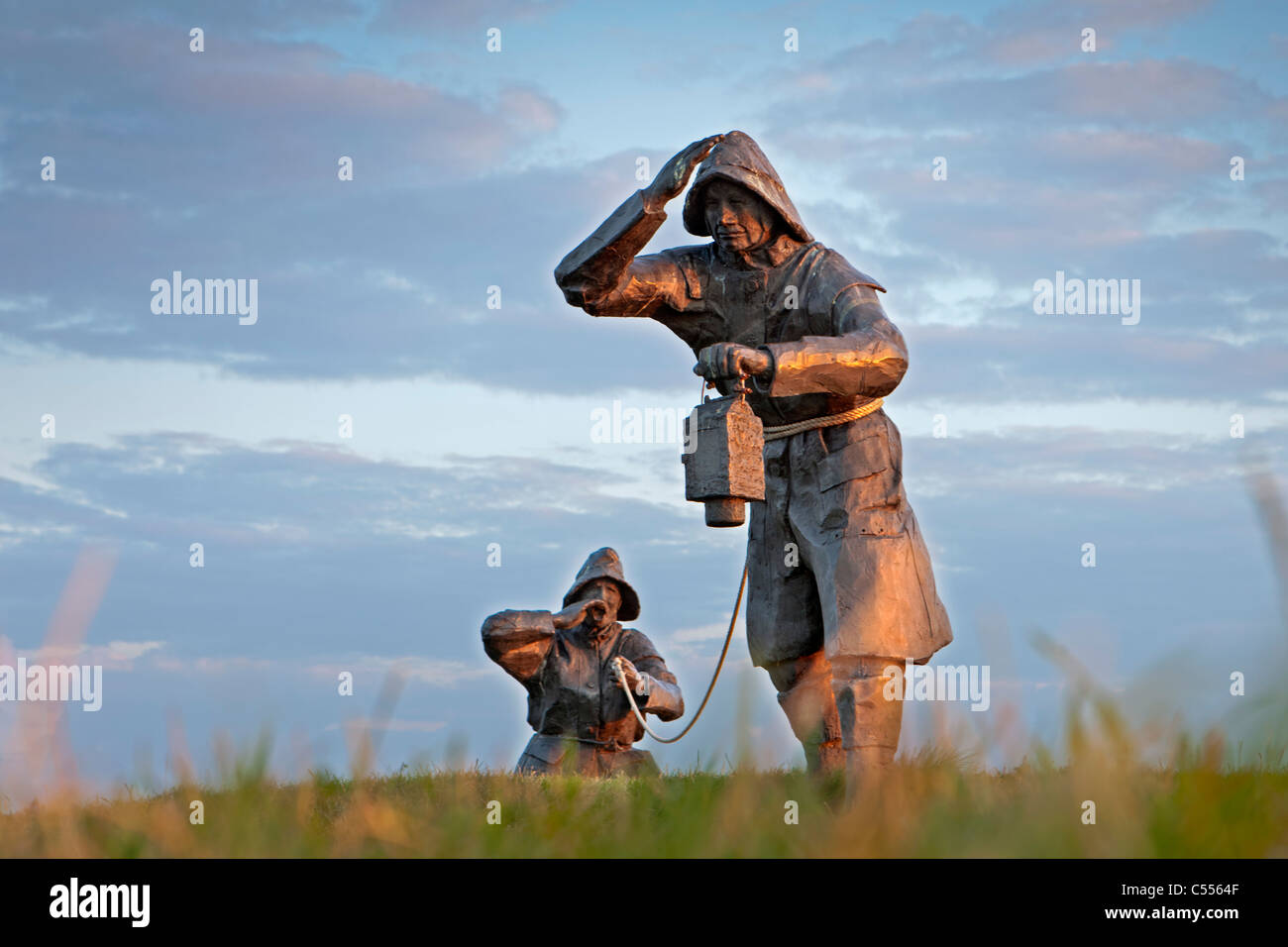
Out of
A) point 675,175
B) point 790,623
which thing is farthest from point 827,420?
point 675,175

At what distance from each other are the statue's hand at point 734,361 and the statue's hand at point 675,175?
0.85 m

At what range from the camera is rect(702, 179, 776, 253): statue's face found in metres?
6.44

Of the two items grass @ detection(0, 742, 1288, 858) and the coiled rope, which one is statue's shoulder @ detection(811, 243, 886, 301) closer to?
the coiled rope

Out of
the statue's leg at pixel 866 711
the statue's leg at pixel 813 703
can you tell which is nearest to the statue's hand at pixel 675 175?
the statue's leg at pixel 866 711

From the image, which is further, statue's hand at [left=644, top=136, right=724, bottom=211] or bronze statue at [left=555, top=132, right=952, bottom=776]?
statue's hand at [left=644, top=136, right=724, bottom=211]

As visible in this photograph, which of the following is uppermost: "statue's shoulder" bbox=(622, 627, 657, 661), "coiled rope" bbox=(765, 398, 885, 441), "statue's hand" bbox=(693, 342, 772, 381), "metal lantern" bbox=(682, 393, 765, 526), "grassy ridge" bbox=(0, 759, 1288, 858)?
"statue's hand" bbox=(693, 342, 772, 381)

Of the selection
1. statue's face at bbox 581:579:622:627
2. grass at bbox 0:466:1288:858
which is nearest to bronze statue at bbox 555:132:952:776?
grass at bbox 0:466:1288:858

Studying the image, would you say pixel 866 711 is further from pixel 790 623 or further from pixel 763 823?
pixel 763 823

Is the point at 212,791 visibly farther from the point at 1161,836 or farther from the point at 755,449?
the point at 755,449

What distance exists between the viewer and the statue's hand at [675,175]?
243 inches

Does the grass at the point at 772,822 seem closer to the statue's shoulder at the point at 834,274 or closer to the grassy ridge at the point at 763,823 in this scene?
the grassy ridge at the point at 763,823

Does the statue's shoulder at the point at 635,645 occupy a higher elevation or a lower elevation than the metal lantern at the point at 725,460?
lower
